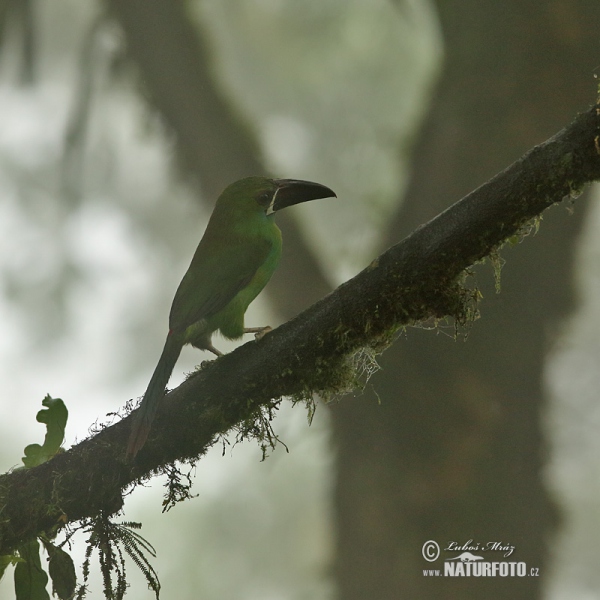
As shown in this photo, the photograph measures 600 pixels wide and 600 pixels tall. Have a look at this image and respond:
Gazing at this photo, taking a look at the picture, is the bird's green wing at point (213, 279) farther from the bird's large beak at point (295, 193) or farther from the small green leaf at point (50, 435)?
the small green leaf at point (50, 435)

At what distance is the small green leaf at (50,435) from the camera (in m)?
2.13

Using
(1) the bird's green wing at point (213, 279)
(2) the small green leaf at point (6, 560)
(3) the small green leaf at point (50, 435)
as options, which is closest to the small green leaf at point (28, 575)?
(2) the small green leaf at point (6, 560)

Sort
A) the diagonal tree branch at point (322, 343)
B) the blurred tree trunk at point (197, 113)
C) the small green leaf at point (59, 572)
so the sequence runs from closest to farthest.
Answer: the diagonal tree branch at point (322, 343)
the small green leaf at point (59, 572)
the blurred tree trunk at point (197, 113)

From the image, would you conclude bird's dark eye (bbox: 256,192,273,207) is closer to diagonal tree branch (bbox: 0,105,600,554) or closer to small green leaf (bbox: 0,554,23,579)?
diagonal tree branch (bbox: 0,105,600,554)

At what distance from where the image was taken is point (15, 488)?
195 cm

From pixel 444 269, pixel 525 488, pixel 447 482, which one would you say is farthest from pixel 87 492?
pixel 525 488

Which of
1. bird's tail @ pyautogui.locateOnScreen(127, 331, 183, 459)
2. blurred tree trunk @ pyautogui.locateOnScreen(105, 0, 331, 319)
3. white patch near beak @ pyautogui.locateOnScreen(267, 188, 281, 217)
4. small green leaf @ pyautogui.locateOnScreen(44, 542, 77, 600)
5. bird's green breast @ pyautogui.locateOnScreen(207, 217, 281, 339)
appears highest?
blurred tree trunk @ pyautogui.locateOnScreen(105, 0, 331, 319)

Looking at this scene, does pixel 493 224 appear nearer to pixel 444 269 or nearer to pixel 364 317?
pixel 444 269

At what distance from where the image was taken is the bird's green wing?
2.26 m

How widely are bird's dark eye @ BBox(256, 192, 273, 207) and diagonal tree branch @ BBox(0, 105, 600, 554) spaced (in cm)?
87

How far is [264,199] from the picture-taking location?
2564mm

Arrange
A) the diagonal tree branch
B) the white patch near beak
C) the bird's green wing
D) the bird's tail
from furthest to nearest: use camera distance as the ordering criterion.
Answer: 1. the white patch near beak
2. the bird's green wing
3. the bird's tail
4. the diagonal tree branch

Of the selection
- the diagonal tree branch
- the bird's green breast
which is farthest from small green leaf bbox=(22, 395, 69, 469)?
the bird's green breast

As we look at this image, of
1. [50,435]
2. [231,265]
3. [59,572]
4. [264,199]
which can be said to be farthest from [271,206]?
[59,572]
